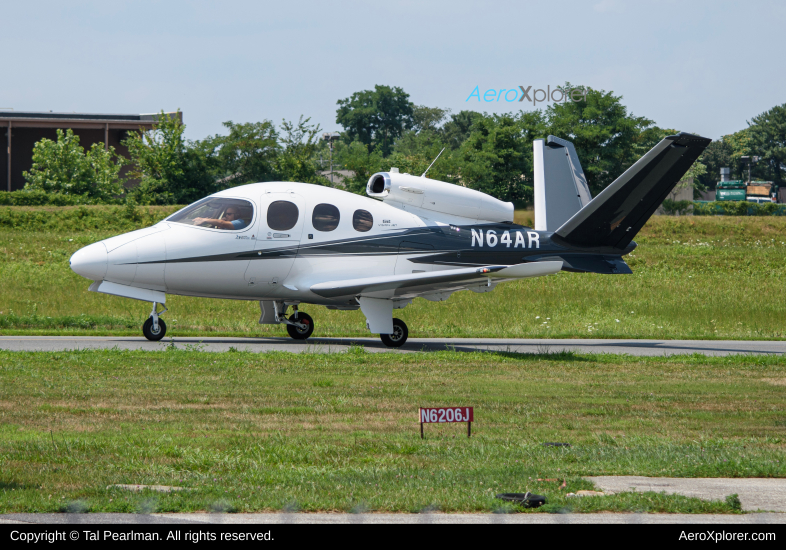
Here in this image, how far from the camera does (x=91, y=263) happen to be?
16.8 metres

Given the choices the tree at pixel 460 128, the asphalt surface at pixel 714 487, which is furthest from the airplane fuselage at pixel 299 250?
the tree at pixel 460 128

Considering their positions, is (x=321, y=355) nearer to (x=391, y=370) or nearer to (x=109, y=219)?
(x=391, y=370)

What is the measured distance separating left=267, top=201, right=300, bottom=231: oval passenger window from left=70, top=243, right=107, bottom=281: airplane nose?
364 centimetres

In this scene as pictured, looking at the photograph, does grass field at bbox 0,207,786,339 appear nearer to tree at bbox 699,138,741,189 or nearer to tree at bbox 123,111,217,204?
tree at bbox 123,111,217,204

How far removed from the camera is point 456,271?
1716 centimetres

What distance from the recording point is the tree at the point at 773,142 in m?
128

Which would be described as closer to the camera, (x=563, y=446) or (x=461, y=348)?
(x=563, y=446)

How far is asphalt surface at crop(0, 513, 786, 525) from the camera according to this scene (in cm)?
540

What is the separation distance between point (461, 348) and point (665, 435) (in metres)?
9.46

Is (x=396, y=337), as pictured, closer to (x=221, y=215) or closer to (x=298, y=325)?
(x=298, y=325)

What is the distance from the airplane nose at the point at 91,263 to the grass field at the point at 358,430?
2630mm

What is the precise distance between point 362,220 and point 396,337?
2916 mm

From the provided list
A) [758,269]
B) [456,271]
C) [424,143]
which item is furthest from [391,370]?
[424,143]

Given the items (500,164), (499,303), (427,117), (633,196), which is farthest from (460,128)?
(633,196)
